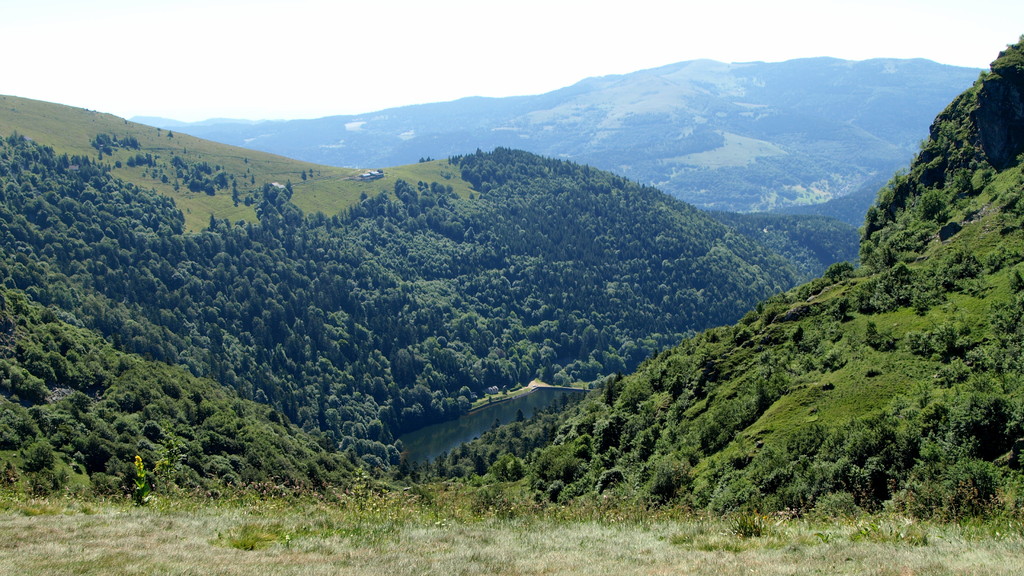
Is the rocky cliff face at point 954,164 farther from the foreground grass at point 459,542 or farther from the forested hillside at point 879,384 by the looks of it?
the foreground grass at point 459,542

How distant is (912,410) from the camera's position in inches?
1532

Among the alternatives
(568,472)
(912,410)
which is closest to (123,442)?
(568,472)

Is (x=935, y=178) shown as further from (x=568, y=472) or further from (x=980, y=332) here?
(x=568, y=472)

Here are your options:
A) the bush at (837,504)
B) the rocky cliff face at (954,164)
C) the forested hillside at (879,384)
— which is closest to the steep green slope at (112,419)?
the forested hillside at (879,384)

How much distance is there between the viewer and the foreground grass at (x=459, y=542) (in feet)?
65.2

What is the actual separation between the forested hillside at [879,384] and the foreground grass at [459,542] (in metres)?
5.11

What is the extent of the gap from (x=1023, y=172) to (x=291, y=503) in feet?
274

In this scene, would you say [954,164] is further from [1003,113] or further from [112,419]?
[112,419]

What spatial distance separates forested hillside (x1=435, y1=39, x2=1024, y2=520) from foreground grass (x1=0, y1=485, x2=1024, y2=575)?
16.8 ft

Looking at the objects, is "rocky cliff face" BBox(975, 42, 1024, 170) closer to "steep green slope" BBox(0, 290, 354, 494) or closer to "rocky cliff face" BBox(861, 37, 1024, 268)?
"rocky cliff face" BBox(861, 37, 1024, 268)

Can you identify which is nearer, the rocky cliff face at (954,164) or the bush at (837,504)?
the bush at (837,504)

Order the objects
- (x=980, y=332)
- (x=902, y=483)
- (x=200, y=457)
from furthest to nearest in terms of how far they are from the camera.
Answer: (x=200, y=457) → (x=980, y=332) → (x=902, y=483)

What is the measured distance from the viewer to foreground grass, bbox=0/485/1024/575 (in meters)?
19.9

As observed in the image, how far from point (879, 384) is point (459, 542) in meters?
34.3
